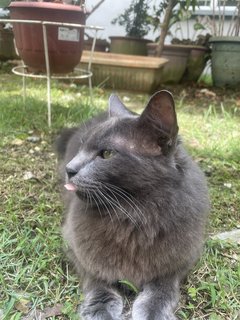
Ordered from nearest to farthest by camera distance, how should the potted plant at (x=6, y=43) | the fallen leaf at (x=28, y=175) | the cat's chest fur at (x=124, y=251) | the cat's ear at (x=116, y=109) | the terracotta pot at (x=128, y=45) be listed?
the cat's chest fur at (x=124, y=251)
the cat's ear at (x=116, y=109)
the fallen leaf at (x=28, y=175)
the terracotta pot at (x=128, y=45)
the potted plant at (x=6, y=43)

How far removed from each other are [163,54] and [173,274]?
14.3ft

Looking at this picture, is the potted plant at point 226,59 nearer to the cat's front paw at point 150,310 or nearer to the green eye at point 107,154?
the green eye at point 107,154

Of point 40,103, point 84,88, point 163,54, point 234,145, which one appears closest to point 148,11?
point 163,54

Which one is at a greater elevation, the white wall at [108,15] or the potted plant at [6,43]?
the white wall at [108,15]

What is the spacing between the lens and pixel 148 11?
6.30m

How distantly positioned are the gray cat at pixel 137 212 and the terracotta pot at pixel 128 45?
4387 mm

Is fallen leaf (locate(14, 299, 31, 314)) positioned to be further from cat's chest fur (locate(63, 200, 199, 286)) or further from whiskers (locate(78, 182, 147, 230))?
A: whiskers (locate(78, 182, 147, 230))

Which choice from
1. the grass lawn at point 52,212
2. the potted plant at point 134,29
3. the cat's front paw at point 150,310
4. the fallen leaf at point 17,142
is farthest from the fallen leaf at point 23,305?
the potted plant at point 134,29

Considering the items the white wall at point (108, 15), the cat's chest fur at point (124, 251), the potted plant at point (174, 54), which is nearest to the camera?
the cat's chest fur at point (124, 251)

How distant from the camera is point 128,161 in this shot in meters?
1.41

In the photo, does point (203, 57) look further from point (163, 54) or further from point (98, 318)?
point (98, 318)

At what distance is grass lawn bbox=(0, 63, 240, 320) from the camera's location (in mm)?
1571

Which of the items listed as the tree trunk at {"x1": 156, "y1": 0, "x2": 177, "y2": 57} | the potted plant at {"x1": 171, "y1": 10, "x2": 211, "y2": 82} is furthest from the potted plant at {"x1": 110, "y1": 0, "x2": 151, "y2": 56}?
the tree trunk at {"x1": 156, "y1": 0, "x2": 177, "y2": 57}

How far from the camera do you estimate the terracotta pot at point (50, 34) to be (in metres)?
2.95
